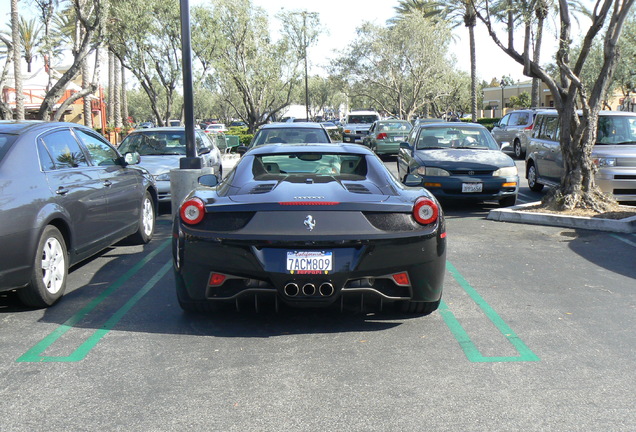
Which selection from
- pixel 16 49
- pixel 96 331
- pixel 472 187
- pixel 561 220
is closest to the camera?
pixel 96 331

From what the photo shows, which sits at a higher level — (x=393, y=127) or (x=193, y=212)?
(x=393, y=127)

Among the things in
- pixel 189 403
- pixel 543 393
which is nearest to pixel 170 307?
pixel 189 403

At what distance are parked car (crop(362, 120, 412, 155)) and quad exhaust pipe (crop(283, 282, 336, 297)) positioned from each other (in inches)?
774

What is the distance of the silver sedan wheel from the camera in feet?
18.4

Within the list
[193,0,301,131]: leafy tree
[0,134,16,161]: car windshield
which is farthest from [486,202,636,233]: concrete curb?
[193,0,301,131]: leafy tree

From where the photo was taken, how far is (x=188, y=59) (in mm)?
9539

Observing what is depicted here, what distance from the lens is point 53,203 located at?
18.9ft

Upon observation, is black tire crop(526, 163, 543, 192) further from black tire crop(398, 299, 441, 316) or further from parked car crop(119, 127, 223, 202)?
black tire crop(398, 299, 441, 316)

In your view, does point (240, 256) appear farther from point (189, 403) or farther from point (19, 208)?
point (19, 208)

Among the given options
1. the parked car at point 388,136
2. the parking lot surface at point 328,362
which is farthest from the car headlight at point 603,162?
the parked car at point 388,136

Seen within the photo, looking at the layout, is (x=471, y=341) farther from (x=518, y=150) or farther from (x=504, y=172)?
(x=518, y=150)

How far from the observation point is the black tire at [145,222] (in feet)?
27.8

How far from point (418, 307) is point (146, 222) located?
4774 millimetres

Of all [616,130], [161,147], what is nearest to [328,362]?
[161,147]
